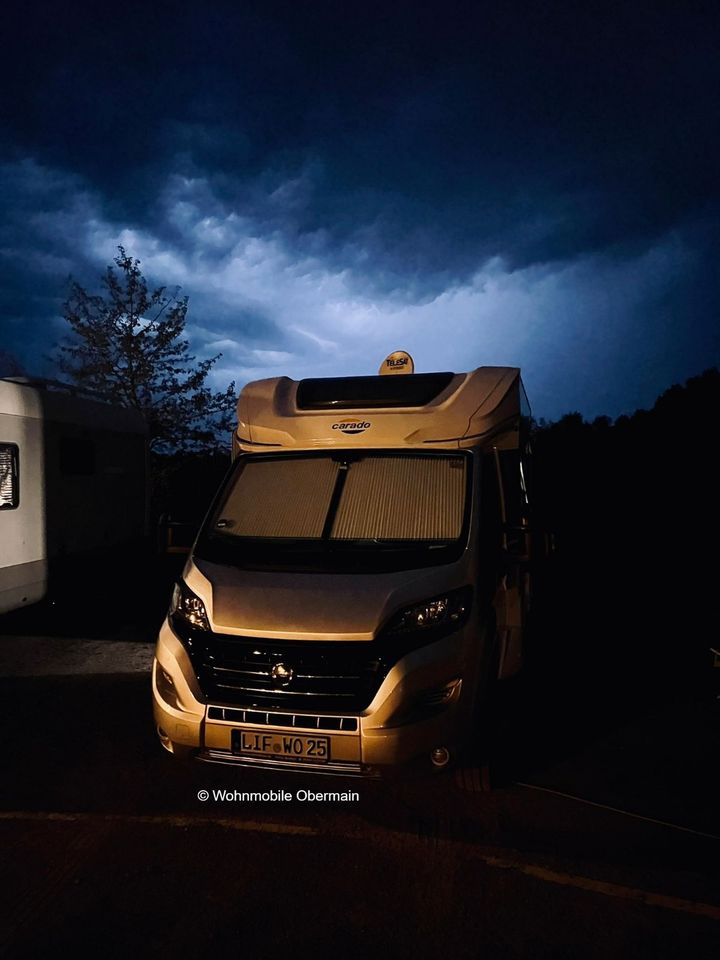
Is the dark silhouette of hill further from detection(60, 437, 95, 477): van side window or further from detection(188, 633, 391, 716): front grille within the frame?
detection(60, 437, 95, 477): van side window

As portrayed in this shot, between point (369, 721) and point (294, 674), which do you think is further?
point (294, 674)

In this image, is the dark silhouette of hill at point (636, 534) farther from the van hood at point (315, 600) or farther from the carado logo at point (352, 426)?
the van hood at point (315, 600)

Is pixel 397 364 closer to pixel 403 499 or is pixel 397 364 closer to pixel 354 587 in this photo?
pixel 403 499

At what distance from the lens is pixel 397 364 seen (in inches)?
256

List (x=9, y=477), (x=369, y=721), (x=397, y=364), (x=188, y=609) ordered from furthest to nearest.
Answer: (x=9, y=477), (x=397, y=364), (x=188, y=609), (x=369, y=721)

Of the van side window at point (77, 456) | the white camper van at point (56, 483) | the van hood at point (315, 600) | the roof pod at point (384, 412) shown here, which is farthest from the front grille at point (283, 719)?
the van side window at point (77, 456)

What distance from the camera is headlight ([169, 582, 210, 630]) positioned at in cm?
390

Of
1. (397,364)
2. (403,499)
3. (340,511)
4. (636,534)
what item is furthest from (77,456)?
(636,534)

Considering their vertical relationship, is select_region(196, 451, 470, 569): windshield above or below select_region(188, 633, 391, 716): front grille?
above

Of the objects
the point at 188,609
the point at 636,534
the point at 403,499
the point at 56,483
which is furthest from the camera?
the point at 636,534

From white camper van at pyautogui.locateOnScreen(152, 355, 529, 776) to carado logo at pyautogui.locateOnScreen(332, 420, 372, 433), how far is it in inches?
0.4

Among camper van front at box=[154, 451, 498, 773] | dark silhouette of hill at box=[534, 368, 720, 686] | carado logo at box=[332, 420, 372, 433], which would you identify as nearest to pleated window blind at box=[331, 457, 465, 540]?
camper van front at box=[154, 451, 498, 773]

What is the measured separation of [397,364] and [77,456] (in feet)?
16.8

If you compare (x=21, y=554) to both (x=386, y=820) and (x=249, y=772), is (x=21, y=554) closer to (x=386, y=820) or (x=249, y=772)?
(x=249, y=772)
